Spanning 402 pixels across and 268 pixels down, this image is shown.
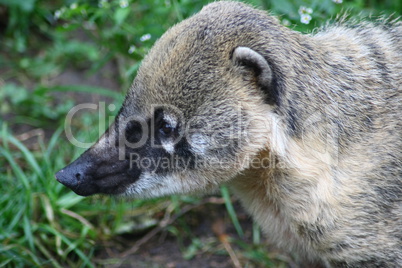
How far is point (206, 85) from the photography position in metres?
3.21

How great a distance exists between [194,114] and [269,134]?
1.60ft

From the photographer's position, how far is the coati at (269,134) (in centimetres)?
323

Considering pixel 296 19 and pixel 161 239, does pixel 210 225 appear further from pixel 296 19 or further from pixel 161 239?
pixel 296 19

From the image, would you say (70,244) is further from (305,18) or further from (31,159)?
(305,18)

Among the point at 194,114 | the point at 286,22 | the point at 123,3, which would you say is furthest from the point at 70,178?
the point at 286,22

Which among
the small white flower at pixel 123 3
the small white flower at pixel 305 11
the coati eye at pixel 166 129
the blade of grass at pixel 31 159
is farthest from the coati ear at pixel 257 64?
the blade of grass at pixel 31 159

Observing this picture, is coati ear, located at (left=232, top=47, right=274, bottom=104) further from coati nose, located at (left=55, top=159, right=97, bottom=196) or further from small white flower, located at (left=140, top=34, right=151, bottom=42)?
small white flower, located at (left=140, top=34, right=151, bottom=42)

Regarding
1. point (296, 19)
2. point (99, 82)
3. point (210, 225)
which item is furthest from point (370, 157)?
point (99, 82)

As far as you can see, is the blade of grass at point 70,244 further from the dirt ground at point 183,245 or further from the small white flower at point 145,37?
the small white flower at point 145,37

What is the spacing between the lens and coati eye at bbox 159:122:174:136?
3.32m

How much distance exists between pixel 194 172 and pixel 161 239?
155cm

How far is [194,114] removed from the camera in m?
3.23

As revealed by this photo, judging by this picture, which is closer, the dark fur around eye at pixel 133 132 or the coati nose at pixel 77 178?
the coati nose at pixel 77 178

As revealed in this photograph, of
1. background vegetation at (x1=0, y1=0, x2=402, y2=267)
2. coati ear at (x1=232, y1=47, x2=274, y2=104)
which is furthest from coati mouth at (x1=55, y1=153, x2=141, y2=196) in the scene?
background vegetation at (x1=0, y1=0, x2=402, y2=267)
